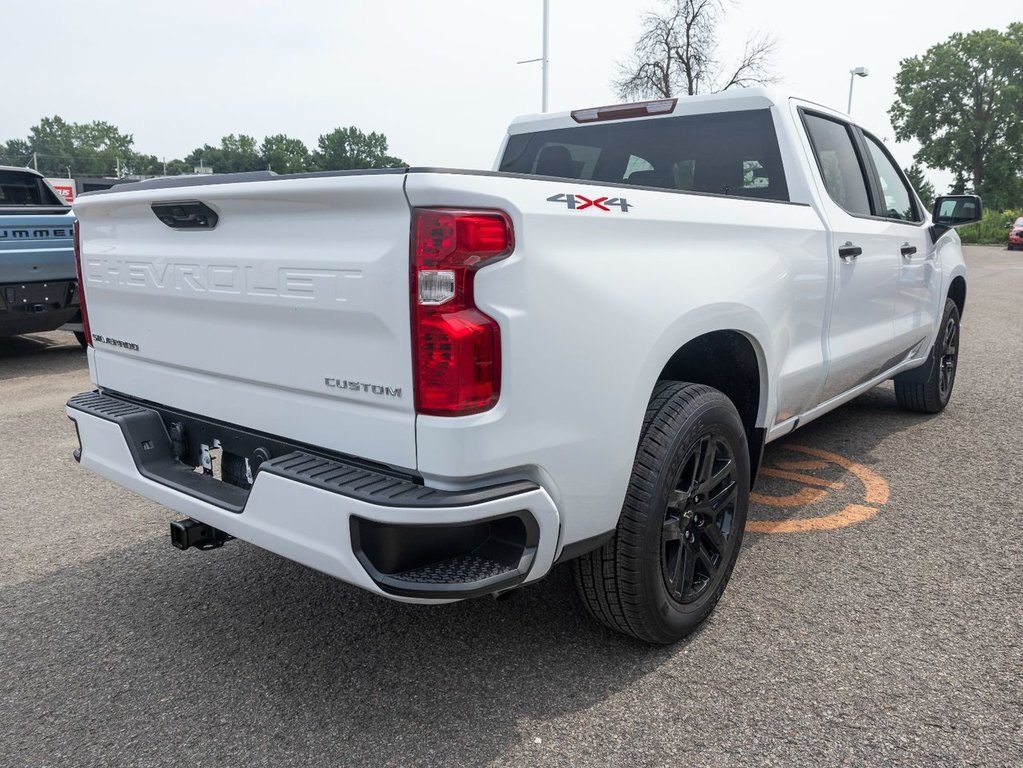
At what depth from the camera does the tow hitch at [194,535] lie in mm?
2539

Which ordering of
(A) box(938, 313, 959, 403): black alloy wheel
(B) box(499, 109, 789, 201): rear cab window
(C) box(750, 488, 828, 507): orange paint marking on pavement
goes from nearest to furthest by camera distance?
(B) box(499, 109, 789, 201): rear cab window < (C) box(750, 488, 828, 507): orange paint marking on pavement < (A) box(938, 313, 959, 403): black alloy wheel

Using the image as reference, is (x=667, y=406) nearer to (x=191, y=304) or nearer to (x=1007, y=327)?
(x=191, y=304)

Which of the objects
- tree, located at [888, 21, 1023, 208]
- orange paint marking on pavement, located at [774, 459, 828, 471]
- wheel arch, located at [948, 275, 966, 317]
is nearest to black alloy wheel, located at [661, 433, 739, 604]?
orange paint marking on pavement, located at [774, 459, 828, 471]

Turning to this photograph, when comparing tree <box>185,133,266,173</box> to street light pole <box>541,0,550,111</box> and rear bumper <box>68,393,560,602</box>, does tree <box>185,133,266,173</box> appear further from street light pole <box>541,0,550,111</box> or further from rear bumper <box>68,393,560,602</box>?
rear bumper <box>68,393,560,602</box>

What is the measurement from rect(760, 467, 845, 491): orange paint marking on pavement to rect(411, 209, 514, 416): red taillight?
2915 millimetres

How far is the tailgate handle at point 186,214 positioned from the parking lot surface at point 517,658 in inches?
54.7

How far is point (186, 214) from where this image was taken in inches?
97.9

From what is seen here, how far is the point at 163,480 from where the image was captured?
2.58 metres

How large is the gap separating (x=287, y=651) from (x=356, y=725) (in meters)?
0.50

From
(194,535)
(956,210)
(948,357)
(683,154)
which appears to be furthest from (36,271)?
(948,357)

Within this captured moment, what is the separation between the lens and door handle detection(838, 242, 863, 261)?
3.56 meters

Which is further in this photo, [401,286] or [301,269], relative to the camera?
[301,269]

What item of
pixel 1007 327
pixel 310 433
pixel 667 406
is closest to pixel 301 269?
pixel 310 433

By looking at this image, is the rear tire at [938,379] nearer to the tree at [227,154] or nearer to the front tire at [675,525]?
Answer: the front tire at [675,525]
